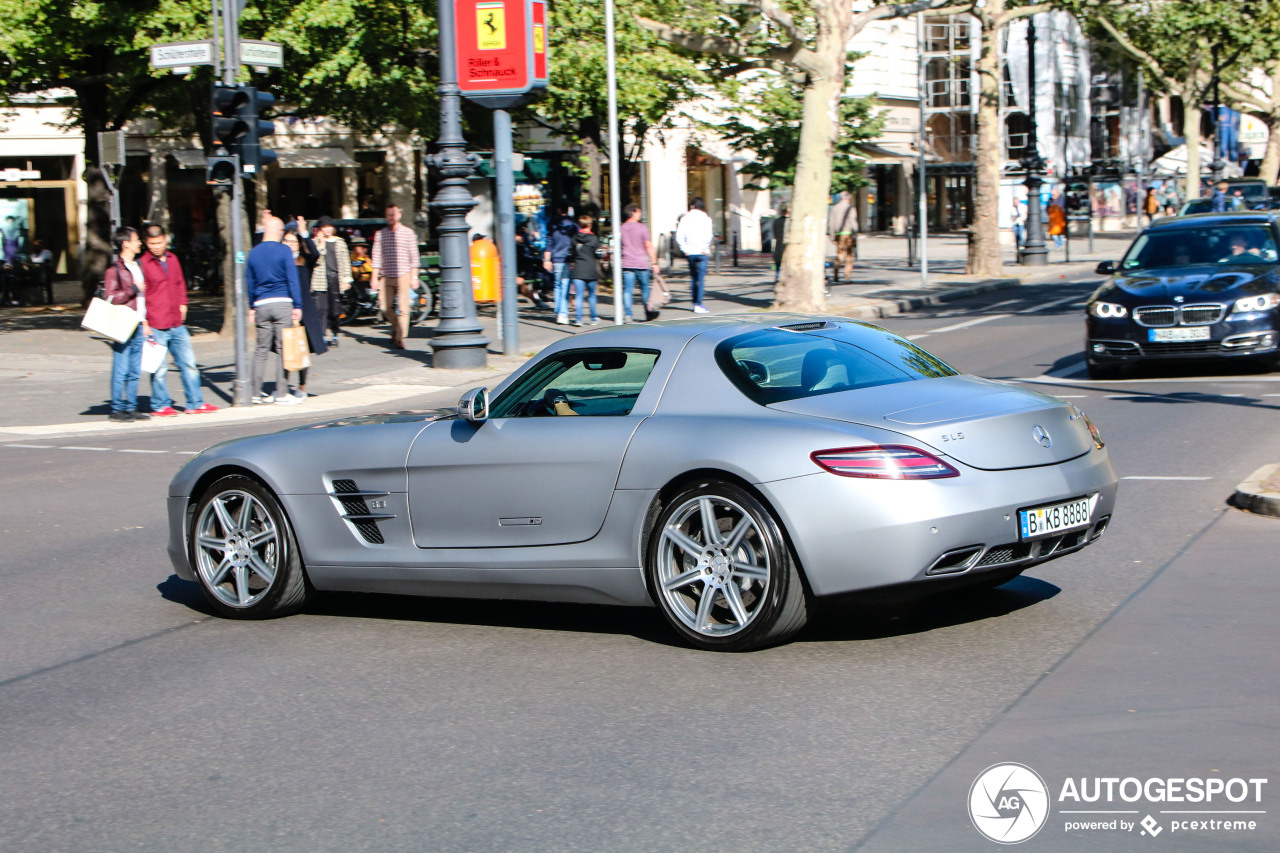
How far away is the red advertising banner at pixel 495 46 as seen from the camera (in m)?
20.1

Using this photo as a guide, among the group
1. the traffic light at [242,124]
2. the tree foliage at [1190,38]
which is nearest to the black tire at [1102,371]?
the traffic light at [242,124]

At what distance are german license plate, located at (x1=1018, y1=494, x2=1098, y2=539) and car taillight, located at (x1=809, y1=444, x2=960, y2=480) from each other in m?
0.39

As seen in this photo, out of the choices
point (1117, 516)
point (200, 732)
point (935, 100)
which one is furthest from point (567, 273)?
point (935, 100)

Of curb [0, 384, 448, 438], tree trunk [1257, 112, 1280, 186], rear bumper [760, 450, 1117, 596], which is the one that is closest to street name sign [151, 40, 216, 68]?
curb [0, 384, 448, 438]

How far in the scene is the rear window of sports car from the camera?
609 centimetres

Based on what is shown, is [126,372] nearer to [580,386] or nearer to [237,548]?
[237,548]

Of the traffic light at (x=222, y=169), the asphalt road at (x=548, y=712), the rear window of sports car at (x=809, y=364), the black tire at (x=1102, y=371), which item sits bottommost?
the asphalt road at (x=548, y=712)

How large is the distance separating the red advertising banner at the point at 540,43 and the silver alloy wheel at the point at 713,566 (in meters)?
15.2

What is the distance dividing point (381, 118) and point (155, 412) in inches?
470

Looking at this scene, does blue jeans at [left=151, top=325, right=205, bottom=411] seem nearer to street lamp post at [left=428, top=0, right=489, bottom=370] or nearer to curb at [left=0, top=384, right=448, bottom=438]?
curb at [left=0, top=384, right=448, bottom=438]

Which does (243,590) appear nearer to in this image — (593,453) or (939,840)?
(593,453)

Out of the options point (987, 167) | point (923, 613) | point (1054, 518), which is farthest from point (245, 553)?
point (987, 167)

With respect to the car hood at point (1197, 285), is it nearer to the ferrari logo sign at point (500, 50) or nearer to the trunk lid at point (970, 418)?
the ferrari logo sign at point (500, 50)

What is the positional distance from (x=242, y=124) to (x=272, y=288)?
1.80 meters
